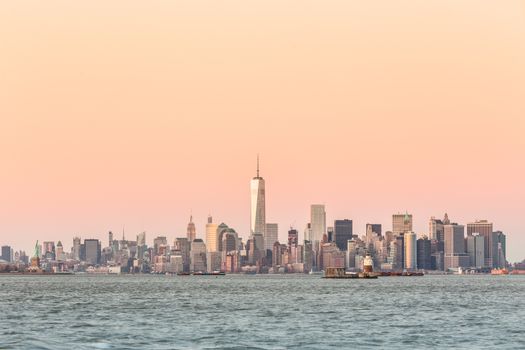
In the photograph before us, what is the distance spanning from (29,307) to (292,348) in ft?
223

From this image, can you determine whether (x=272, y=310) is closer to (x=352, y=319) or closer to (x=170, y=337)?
(x=352, y=319)

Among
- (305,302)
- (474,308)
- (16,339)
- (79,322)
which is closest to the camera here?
(16,339)

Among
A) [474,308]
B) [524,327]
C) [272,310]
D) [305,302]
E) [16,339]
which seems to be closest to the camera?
[16,339]

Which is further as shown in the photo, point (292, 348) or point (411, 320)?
point (411, 320)

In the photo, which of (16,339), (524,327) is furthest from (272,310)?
(16,339)

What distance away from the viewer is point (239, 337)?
277ft

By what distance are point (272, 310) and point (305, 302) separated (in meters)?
26.0

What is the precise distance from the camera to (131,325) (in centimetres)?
9688

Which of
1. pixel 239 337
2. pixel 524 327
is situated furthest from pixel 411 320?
pixel 239 337

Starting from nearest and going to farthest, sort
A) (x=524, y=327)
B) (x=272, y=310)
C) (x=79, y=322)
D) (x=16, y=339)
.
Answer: (x=16, y=339), (x=524, y=327), (x=79, y=322), (x=272, y=310)

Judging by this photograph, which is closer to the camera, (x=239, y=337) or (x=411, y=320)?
(x=239, y=337)

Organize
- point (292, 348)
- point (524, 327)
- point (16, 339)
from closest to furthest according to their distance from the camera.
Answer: point (292, 348), point (16, 339), point (524, 327)

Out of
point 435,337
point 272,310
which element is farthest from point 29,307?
point 435,337

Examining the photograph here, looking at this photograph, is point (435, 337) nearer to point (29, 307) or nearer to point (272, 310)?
point (272, 310)
